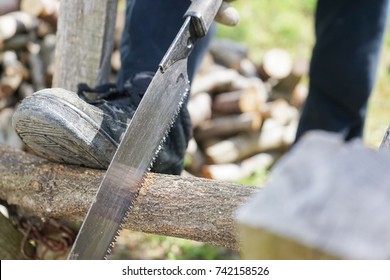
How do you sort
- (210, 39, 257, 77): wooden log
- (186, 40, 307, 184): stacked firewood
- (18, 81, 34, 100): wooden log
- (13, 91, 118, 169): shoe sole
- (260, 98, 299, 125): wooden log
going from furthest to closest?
1. (210, 39, 257, 77): wooden log
2. (260, 98, 299, 125): wooden log
3. (186, 40, 307, 184): stacked firewood
4. (18, 81, 34, 100): wooden log
5. (13, 91, 118, 169): shoe sole

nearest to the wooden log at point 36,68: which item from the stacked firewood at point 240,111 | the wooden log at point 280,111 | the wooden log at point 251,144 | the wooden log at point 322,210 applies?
the stacked firewood at point 240,111

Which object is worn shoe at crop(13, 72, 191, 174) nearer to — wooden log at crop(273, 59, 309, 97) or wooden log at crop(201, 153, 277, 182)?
wooden log at crop(201, 153, 277, 182)

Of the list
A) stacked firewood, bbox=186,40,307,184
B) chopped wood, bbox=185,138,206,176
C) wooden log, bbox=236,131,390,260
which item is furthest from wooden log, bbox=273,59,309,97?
wooden log, bbox=236,131,390,260

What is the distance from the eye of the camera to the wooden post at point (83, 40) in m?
2.06

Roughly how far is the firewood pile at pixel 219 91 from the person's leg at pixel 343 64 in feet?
3.56

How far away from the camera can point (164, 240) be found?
3094mm

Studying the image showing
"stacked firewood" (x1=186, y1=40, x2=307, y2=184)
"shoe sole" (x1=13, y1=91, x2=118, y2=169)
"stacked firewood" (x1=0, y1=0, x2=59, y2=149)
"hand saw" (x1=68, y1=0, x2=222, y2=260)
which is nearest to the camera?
"hand saw" (x1=68, y1=0, x2=222, y2=260)

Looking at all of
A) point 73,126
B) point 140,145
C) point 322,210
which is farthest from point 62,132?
point 322,210

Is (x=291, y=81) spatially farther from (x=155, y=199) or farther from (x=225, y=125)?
(x=155, y=199)

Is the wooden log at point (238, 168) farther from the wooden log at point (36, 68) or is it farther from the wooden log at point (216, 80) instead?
the wooden log at point (36, 68)

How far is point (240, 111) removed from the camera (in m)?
3.92

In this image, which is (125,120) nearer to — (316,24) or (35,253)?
(35,253)

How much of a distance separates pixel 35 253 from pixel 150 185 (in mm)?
706

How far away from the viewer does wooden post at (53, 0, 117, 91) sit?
206 cm
